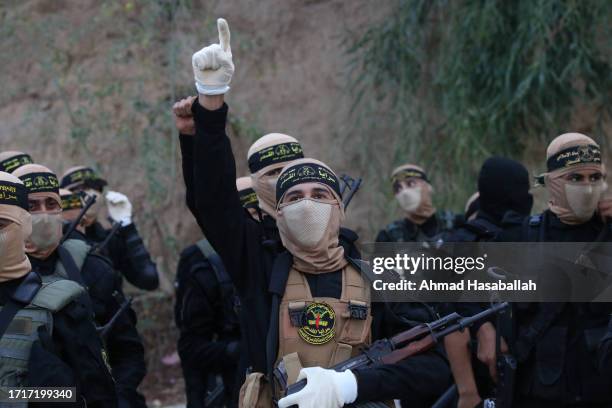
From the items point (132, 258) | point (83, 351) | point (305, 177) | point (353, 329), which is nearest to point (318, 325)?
point (353, 329)

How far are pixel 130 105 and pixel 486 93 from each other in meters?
3.93

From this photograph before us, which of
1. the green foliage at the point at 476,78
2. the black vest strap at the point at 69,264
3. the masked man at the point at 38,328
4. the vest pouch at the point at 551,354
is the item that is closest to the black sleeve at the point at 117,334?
the black vest strap at the point at 69,264

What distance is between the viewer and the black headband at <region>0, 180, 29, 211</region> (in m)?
3.47

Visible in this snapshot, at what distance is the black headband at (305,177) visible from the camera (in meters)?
3.53

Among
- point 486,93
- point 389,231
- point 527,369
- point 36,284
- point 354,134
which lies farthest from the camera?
point 354,134

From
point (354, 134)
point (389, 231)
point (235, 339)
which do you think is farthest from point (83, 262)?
point (354, 134)

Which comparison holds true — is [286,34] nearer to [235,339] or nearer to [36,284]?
[235,339]

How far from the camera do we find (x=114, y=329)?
4.42 m

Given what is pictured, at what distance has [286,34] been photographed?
1109 cm

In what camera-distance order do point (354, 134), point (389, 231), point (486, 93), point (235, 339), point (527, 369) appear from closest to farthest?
point (527, 369) → point (235, 339) → point (389, 231) → point (486, 93) → point (354, 134)

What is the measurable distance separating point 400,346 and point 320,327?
0.29m

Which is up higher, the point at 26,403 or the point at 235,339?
the point at 235,339

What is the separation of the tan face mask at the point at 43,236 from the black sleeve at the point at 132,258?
180 cm

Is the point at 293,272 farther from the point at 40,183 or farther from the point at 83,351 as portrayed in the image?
the point at 40,183
